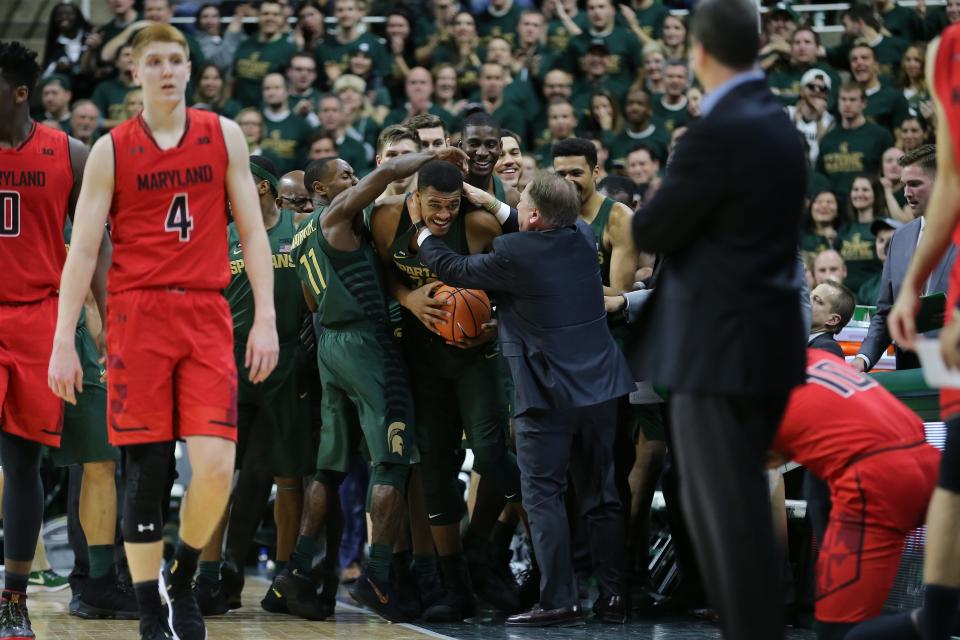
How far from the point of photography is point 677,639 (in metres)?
5.99

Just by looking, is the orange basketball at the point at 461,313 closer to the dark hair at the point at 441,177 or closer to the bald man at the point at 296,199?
the dark hair at the point at 441,177

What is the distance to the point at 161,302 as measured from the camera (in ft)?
15.6

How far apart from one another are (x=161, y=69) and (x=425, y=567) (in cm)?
314

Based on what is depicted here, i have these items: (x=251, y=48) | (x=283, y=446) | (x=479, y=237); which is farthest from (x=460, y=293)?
(x=251, y=48)

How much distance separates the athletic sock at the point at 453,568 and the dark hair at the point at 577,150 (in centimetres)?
217

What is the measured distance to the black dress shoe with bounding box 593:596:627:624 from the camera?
6465mm

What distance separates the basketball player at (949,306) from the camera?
384 cm

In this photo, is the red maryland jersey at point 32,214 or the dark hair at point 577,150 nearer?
the red maryland jersey at point 32,214

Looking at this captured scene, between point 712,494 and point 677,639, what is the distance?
262cm

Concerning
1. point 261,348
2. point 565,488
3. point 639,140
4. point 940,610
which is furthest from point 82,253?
point 639,140

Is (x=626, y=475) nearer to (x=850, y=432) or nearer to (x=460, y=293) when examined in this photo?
(x=460, y=293)

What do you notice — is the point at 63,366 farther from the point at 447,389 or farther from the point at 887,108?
the point at 887,108

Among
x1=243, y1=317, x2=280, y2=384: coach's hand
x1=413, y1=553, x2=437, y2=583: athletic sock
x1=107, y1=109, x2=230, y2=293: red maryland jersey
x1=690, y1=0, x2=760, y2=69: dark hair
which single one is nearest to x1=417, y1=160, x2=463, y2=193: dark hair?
x1=107, y1=109, x2=230, y2=293: red maryland jersey

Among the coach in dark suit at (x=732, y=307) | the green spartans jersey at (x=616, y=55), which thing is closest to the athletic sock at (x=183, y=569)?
the coach in dark suit at (x=732, y=307)
